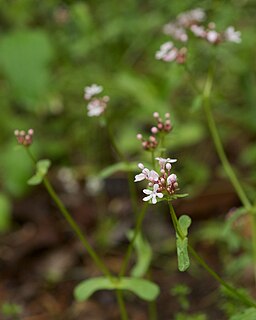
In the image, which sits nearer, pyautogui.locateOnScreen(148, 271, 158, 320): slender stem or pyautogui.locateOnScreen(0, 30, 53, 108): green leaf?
pyautogui.locateOnScreen(148, 271, 158, 320): slender stem

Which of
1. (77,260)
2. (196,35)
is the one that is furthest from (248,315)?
(77,260)

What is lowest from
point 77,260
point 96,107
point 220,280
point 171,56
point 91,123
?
point 77,260

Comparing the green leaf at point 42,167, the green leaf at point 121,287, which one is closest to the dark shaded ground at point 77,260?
the green leaf at point 121,287

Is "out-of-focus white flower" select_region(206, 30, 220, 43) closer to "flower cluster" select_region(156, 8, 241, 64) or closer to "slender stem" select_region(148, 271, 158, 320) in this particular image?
"flower cluster" select_region(156, 8, 241, 64)

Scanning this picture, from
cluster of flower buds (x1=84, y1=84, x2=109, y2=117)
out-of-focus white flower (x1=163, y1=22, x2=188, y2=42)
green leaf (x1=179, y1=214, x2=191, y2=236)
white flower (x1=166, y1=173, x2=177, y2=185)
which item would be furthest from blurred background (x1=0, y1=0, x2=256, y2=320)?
white flower (x1=166, y1=173, x2=177, y2=185)

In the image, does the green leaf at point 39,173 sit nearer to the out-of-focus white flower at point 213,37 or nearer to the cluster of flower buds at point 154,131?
the cluster of flower buds at point 154,131

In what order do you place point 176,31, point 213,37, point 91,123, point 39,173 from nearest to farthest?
point 39,173 < point 213,37 < point 176,31 < point 91,123

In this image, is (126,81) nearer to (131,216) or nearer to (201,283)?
(131,216)

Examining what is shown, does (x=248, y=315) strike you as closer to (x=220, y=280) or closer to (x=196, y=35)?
(x=220, y=280)
